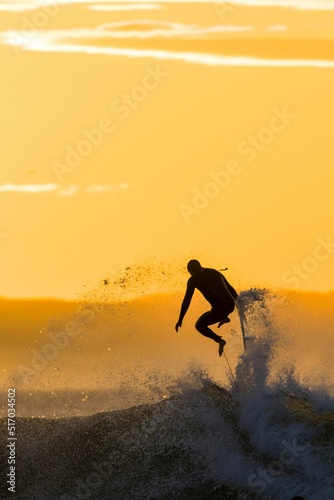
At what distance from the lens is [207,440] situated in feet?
75.0

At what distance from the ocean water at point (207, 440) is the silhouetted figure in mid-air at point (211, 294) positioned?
3.79ft

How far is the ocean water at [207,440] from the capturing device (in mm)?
21203

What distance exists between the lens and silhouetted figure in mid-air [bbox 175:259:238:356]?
2381cm

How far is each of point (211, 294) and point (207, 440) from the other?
2958 millimetres

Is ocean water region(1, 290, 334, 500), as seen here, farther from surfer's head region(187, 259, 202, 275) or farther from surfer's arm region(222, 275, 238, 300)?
surfer's head region(187, 259, 202, 275)

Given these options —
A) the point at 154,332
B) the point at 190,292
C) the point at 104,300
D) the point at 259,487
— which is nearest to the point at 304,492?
the point at 259,487

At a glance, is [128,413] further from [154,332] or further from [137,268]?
[154,332]

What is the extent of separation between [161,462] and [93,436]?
2.18m

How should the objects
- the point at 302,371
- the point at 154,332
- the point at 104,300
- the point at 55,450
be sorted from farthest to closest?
the point at 154,332 → the point at 104,300 → the point at 302,371 → the point at 55,450

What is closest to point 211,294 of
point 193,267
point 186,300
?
point 186,300

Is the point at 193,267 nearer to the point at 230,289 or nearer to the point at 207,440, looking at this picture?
the point at 230,289

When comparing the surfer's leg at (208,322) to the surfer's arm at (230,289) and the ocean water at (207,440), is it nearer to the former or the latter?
the surfer's arm at (230,289)

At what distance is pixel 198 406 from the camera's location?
24094 millimetres

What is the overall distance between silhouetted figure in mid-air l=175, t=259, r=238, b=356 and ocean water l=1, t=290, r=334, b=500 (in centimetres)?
115
